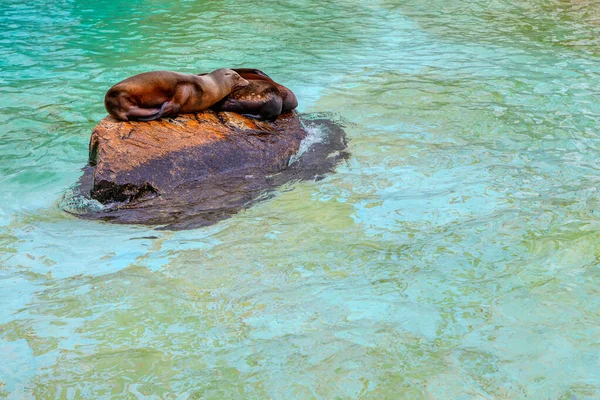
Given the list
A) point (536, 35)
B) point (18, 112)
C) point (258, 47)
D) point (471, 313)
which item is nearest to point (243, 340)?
point (471, 313)

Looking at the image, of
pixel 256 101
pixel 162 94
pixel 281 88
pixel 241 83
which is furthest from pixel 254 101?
pixel 162 94

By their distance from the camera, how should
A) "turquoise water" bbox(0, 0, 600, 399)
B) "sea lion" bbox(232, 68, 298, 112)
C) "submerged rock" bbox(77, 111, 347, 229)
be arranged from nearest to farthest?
"turquoise water" bbox(0, 0, 600, 399), "submerged rock" bbox(77, 111, 347, 229), "sea lion" bbox(232, 68, 298, 112)

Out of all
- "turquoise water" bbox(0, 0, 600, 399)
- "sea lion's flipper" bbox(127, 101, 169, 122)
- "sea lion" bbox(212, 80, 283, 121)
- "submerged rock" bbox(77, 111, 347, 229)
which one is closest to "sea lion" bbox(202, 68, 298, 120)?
"sea lion" bbox(212, 80, 283, 121)

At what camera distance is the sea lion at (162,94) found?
642 cm

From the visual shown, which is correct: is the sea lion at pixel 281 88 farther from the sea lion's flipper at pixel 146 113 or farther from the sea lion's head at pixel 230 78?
the sea lion's flipper at pixel 146 113

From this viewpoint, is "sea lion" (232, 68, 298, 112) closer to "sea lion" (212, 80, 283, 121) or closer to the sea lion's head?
"sea lion" (212, 80, 283, 121)

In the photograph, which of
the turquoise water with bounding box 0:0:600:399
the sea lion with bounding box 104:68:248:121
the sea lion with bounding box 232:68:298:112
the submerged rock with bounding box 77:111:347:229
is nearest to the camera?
the turquoise water with bounding box 0:0:600:399

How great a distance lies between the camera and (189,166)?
648 cm

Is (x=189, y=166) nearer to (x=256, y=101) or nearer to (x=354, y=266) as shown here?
(x=256, y=101)

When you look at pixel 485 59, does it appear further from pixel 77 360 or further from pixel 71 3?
pixel 71 3

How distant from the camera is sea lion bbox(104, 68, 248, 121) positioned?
6.42 meters

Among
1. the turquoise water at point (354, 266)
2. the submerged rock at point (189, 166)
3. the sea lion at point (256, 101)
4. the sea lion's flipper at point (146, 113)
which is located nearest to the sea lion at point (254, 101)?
the sea lion at point (256, 101)

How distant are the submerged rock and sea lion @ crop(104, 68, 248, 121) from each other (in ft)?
0.33

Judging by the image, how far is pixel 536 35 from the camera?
44.6ft
